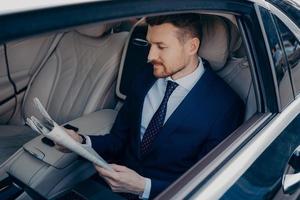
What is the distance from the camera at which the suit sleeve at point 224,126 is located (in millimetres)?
1782

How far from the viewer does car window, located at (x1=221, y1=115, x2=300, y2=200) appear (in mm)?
1374

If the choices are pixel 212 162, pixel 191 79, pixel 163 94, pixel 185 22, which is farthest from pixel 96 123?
pixel 212 162

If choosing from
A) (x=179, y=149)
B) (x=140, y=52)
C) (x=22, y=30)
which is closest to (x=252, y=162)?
(x=179, y=149)

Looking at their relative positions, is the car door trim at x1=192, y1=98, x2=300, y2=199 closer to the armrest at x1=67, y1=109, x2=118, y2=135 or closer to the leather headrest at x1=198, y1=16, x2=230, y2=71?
the leather headrest at x1=198, y1=16, x2=230, y2=71

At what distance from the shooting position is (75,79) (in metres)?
2.62

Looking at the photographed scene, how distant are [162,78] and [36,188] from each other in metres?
0.76

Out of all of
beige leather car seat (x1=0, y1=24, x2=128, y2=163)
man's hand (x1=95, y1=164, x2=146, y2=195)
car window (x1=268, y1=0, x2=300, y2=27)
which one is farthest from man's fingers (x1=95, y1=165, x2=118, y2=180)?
car window (x1=268, y1=0, x2=300, y2=27)

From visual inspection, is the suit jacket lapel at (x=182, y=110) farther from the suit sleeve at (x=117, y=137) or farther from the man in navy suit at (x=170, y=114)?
the suit sleeve at (x=117, y=137)

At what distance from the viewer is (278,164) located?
1608 mm

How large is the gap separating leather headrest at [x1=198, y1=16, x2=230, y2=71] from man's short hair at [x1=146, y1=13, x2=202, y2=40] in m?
0.05

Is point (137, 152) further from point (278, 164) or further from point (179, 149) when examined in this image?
point (278, 164)

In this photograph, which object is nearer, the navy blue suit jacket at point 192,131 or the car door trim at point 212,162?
the car door trim at point 212,162

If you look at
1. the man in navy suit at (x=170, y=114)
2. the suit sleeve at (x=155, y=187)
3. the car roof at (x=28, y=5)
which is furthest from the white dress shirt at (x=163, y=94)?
the car roof at (x=28, y=5)

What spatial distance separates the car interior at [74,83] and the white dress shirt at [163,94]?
130 mm
